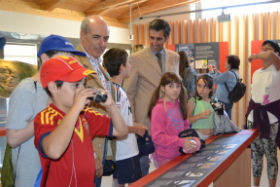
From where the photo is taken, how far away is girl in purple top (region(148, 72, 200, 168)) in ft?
7.58

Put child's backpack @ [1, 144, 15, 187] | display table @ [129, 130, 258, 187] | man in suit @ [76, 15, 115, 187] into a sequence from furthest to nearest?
man in suit @ [76, 15, 115, 187] → display table @ [129, 130, 258, 187] → child's backpack @ [1, 144, 15, 187]

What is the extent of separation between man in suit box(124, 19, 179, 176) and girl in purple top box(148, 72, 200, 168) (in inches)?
4.5

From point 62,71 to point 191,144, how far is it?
1.31 m

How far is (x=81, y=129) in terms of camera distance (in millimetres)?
1406

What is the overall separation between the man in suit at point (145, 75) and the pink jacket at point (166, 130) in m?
0.22

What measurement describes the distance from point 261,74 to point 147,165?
1754 mm

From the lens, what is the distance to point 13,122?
142cm

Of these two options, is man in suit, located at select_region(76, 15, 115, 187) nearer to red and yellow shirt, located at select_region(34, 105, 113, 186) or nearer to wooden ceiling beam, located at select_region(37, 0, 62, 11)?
red and yellow shirt, located at select_region(34, 105, 113, 186)

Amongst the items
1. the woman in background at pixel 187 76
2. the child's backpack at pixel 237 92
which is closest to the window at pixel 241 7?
the child's backpack at pixel 237 92

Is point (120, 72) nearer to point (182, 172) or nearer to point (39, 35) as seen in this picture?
point (182, 172)

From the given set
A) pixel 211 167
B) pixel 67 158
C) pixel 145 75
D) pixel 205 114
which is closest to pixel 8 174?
pixel 67 158

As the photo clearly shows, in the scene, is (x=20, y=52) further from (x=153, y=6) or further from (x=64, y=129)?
(x=64, y=129)

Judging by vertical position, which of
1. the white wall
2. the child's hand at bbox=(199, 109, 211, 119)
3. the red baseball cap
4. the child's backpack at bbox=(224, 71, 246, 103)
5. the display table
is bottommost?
the display table

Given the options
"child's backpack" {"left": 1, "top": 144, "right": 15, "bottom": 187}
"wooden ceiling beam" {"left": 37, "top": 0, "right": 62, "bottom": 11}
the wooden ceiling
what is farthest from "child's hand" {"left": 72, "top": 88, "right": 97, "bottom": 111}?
"wooden ceiling beam" {"left": 37, "top": 0, "right": 62, "bottom": 11}
